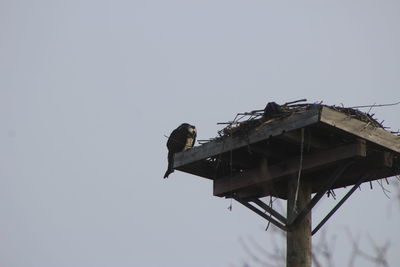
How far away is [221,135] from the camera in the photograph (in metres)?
8.73

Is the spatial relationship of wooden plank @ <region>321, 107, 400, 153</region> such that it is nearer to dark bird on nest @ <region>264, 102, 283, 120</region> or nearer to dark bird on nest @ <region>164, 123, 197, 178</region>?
dark bird on nest @ <region>264, 102, 283, 120</region>

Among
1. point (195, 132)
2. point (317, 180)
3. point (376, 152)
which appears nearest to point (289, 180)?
point (317, 180)

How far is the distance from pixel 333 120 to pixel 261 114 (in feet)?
3.55

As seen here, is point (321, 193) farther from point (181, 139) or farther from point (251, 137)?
point (181, 139)

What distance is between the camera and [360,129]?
792 centimetres

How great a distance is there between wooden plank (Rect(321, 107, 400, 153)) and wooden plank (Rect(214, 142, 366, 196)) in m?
0.13

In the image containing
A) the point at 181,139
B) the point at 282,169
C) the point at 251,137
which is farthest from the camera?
the point at 181,139

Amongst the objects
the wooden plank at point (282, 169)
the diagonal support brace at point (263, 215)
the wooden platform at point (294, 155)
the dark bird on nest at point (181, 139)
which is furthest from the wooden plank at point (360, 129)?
the dark bird on nest at point (181, 139)

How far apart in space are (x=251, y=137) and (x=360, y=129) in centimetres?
110

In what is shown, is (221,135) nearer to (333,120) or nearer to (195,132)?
(333,120)

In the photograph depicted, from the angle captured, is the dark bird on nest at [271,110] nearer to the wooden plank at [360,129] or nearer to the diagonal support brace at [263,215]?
the wooden plank at [360,129]

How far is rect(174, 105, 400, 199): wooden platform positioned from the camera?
7.86 metres

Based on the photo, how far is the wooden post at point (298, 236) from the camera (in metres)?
7.97

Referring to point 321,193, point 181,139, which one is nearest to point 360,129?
point 321,193
